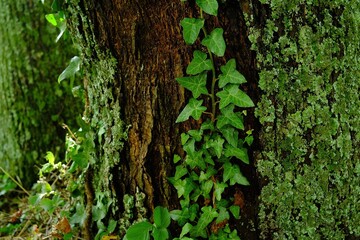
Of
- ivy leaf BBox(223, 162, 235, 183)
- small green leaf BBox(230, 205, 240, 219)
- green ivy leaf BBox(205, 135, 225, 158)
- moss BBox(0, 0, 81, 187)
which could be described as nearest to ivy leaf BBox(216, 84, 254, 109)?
green ivy leaf BBox(205, 135, 225, 158)

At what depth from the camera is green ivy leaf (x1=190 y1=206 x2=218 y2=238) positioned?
1.75 metres

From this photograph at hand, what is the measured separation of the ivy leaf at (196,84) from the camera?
167 centimetres

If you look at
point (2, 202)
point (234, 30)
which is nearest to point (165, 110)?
point (234, 30)

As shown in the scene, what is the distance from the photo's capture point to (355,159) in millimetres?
1898

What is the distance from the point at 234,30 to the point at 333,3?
390 millimetres

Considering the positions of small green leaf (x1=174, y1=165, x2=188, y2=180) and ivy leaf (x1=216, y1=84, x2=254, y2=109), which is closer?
ivy leaf (x1=216, y1=84, x2=254, y2=109)

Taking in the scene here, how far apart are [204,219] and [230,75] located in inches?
20.2

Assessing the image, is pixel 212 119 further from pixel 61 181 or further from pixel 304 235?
pixel 61 181

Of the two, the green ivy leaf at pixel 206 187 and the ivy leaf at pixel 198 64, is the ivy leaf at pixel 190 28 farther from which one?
the green ivy leaf at pixel 206 187

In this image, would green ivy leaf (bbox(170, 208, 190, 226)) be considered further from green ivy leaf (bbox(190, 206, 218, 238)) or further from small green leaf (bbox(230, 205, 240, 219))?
small green leaf (bbox(230, 205, 240, 219))

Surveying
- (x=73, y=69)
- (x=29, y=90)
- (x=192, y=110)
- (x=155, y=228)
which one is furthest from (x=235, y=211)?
(x=29, y=90)

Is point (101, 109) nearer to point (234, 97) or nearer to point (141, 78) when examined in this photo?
point (141, 78)

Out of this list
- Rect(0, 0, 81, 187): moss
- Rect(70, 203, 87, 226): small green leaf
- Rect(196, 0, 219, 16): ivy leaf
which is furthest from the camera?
Rect(0, 0, 81, 187): moss

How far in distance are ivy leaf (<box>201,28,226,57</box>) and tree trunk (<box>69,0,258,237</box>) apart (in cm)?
6
